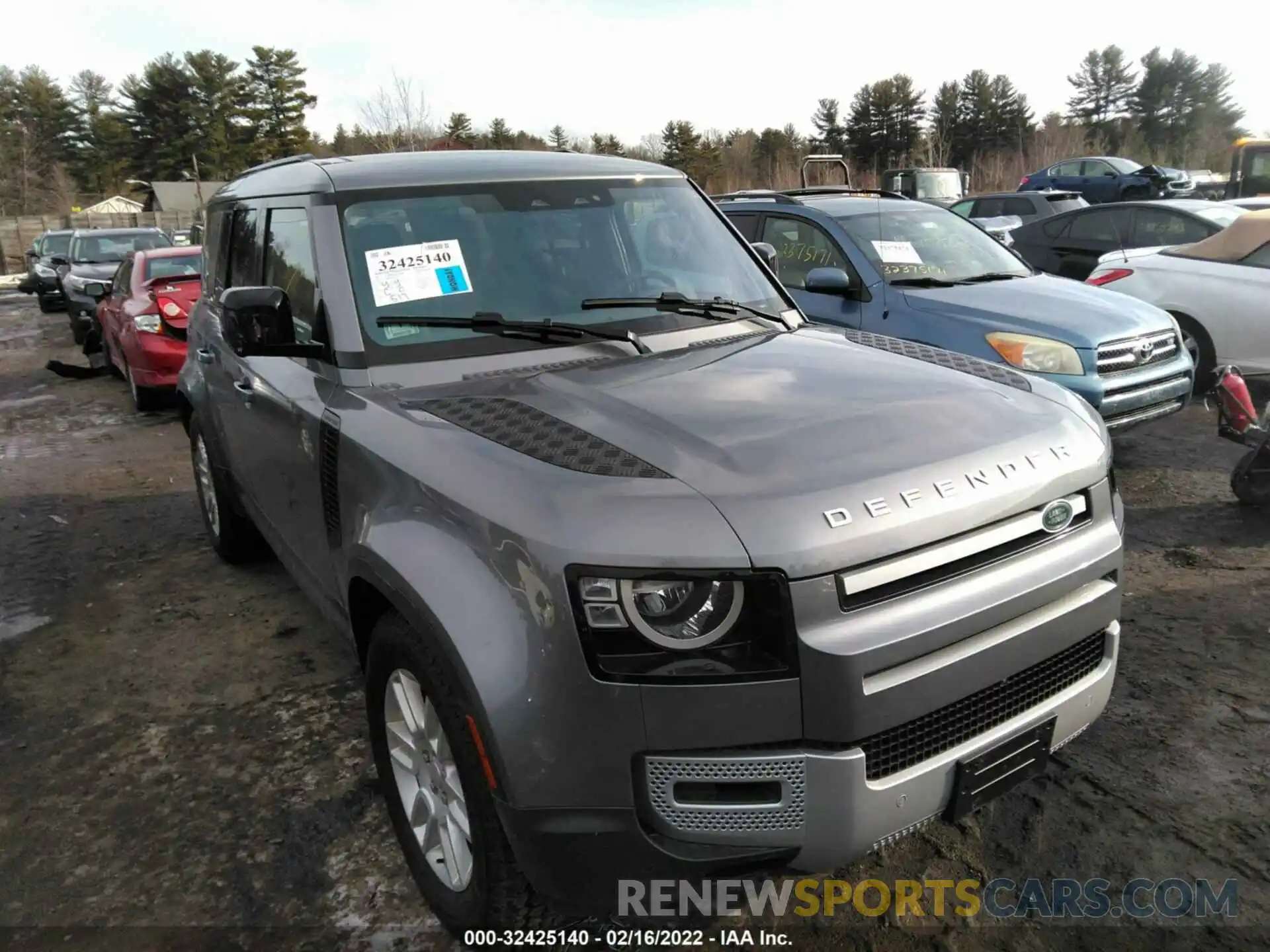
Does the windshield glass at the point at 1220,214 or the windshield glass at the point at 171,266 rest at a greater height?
the windshield glass at the point at 171,266

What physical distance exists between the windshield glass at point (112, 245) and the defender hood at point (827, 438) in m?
18.5

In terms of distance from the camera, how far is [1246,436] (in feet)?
17.8

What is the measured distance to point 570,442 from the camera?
7.56ft

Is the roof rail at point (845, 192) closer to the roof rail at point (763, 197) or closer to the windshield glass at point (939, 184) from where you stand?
the roof rail at point (763, 197)

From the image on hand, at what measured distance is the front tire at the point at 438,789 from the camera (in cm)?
220

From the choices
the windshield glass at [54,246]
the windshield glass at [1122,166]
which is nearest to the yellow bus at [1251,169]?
the windshield glass at [1122,166]

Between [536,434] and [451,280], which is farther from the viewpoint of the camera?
[451,280]

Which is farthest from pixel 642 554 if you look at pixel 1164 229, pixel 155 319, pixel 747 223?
pixel 1164 229

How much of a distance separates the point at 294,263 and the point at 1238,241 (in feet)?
25.0

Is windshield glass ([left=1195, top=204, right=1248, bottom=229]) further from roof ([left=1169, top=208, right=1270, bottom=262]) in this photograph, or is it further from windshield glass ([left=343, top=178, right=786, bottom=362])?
windshield glass ([left=343, top=178, right=786, bottom=362])

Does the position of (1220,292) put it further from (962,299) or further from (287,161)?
(287,161)

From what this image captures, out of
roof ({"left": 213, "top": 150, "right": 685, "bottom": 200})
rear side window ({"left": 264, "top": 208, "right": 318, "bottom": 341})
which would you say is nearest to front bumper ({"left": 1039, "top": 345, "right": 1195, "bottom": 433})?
roof ({"left": 213, "top": 150, "right": 685, "bottom": 200})

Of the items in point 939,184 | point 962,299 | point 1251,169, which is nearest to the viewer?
point 962,299

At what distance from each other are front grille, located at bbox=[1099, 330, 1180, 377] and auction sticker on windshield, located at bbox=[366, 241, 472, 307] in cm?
437
